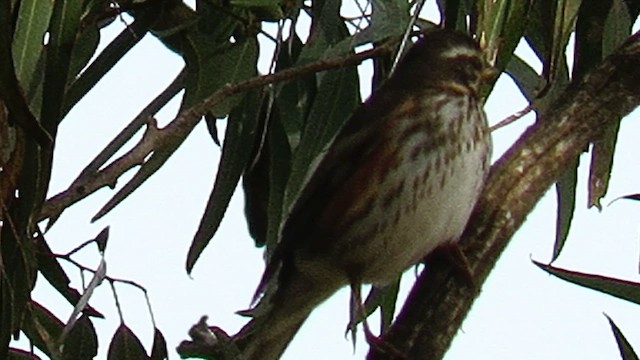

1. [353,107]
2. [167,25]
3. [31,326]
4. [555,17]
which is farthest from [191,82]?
[555,17]

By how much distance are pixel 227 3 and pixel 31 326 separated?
71 centimetres

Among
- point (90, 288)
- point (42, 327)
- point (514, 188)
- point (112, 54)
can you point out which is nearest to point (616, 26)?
point (514, 188)

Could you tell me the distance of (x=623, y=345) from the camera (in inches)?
114

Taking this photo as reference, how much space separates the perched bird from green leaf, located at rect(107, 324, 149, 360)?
22cm

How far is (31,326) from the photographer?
10.2 feet

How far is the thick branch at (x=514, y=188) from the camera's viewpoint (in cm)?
238

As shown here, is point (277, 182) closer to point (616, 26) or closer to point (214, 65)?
point (214, 65)

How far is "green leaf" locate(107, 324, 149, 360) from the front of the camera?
304cm

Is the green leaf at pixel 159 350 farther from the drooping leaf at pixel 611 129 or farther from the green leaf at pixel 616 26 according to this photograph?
the green leaf at pixel 616 26

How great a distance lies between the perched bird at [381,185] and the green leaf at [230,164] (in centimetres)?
15

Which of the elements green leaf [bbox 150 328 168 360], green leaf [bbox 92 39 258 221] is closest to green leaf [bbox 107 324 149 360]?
green leaf [bbox 150 328 168 360]

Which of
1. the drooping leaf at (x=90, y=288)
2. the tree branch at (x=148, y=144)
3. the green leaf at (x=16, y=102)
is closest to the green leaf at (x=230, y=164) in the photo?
the drooping leaf at (x=90, y=288)

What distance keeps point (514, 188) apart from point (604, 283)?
0.43m

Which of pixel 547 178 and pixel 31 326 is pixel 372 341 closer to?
pixel 547 178
